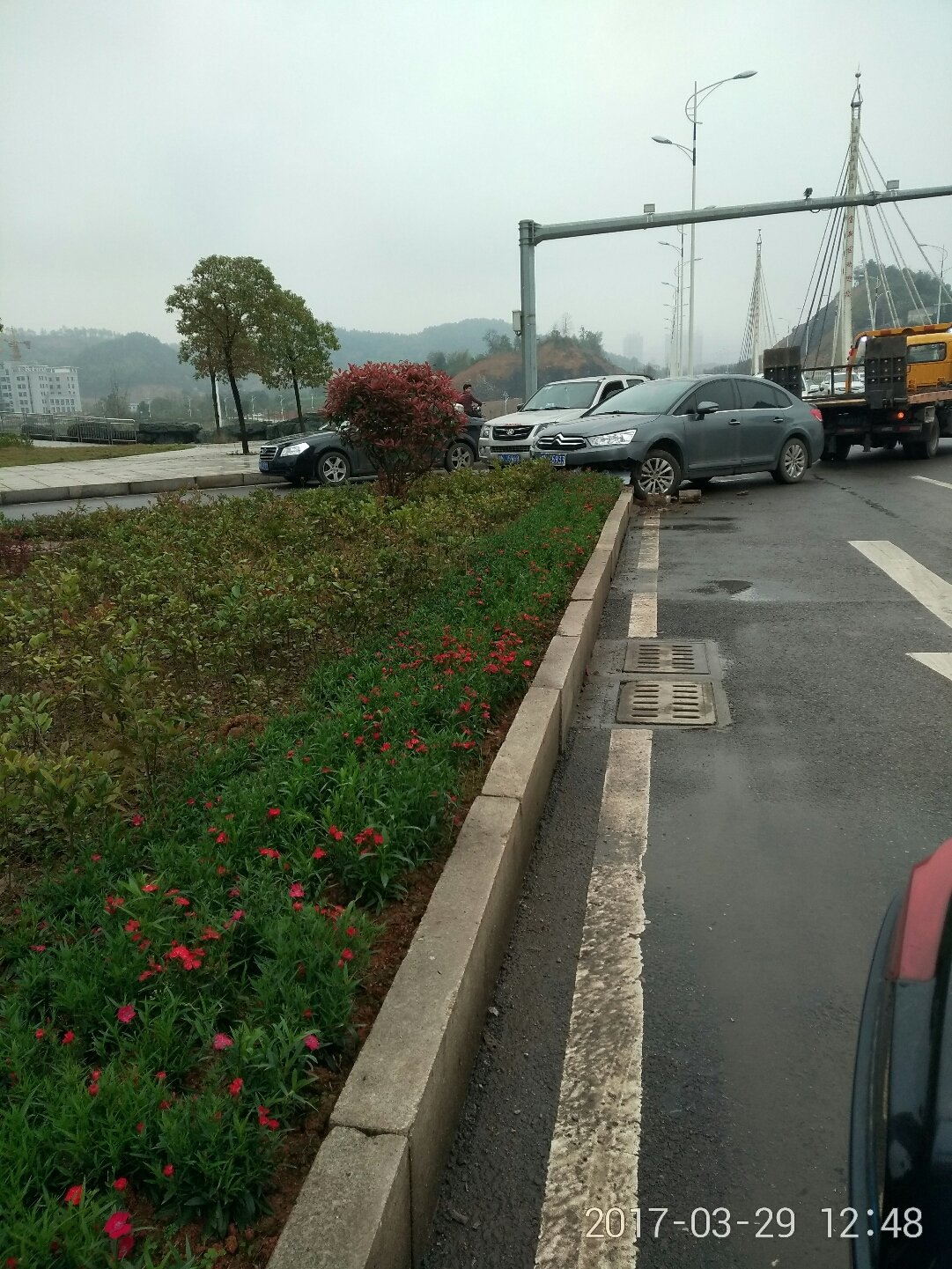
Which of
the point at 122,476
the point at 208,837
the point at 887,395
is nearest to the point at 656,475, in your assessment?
the point at 887,395

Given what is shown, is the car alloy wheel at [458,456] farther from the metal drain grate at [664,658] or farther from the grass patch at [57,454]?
the metal drain grate at [664,658]

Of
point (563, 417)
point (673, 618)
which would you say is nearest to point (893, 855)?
point (673, 618)

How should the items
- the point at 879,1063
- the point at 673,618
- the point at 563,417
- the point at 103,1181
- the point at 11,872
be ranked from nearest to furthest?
1. the point at 879,1063
2. the point at 103,1181
3. the point at 11,872
4. the point at 673,618
5. the point at 563,417

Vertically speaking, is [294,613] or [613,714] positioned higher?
[294,613]

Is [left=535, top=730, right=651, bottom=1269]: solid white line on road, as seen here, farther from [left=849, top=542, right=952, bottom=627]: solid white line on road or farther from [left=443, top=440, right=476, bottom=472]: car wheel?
[left=443, top=440, right=476, bottom=472]: car wheel

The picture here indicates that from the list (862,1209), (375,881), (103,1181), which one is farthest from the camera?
(375,881)

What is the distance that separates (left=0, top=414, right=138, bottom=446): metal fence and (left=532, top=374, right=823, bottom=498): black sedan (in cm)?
3077

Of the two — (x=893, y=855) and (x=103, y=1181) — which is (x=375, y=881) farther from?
(x=893, y=855)

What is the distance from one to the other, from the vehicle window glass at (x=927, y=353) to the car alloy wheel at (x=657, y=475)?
32.3ft

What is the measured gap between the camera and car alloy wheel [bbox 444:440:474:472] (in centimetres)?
1900

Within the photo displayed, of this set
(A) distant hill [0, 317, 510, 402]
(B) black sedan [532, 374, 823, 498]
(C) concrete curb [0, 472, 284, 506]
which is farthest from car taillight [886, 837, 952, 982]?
(A) distant hill [0, 317, 510, 402]

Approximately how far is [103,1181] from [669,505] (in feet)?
40.6

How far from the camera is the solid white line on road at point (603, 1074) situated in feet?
6.89

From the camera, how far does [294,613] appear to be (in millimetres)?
5496
